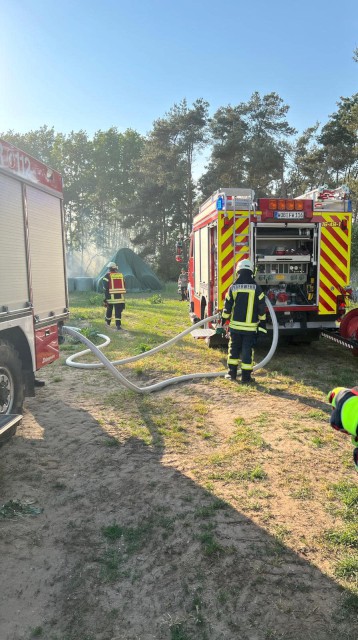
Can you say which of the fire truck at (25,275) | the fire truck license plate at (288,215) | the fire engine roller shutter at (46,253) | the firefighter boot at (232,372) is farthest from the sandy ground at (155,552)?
the fire truck license plate at (288,215)

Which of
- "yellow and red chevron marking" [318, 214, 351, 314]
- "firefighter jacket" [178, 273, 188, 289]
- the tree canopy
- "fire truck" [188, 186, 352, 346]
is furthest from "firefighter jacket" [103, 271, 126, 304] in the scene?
the tree canopy

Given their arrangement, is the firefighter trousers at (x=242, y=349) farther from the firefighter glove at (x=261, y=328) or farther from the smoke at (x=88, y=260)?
the smoke at (x=88, y=260)

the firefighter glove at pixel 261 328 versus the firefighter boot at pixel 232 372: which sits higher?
the firefighter glove at pixel 261 328

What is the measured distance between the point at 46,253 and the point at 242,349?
2.71 meters

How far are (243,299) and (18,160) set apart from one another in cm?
313

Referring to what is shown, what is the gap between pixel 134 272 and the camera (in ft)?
79.9

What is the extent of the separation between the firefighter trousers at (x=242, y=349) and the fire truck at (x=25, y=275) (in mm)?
2222

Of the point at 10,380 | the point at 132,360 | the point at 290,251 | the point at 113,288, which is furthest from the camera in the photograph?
the point at 113,288

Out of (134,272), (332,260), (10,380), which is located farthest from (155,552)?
(134,272)

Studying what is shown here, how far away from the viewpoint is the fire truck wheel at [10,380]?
13.0ft

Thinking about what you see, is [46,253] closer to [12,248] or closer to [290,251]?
[12,248]

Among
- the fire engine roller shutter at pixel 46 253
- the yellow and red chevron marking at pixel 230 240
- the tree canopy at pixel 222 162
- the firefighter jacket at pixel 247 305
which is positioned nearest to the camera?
the fire engine roller shutter at pixel 46 253

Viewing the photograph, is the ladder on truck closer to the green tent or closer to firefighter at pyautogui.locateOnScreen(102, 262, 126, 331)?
firefighter at pyautogui.locateOnScreen(102, 262, 126, 331)

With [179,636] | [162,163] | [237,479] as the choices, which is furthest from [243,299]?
[162,163]
